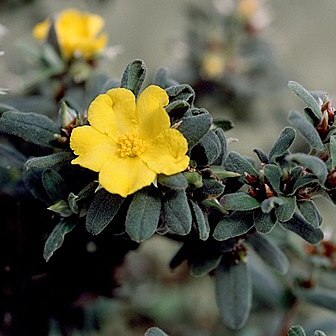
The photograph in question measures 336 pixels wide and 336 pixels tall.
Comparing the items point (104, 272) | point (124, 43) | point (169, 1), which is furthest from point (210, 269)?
point (169, 1)

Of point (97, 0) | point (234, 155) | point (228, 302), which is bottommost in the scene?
point (97, 0)

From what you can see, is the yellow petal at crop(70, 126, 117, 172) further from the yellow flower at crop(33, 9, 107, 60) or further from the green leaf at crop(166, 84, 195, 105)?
the yellow flower at crop(33, 9, 107, 60)

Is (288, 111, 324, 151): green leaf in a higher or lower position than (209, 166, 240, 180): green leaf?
higher

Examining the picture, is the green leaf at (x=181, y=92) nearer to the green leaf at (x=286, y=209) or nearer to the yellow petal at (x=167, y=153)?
the yellow petal at (x=167, y=153)

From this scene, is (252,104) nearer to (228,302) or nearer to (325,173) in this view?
(228,302)

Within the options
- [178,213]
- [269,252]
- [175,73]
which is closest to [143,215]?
[178,213]

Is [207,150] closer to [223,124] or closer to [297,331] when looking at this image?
[223,124]

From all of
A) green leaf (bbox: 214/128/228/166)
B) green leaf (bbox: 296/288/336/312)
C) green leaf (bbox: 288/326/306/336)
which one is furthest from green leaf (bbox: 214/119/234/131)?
green leaf (bbox: 296/288/336/312)
